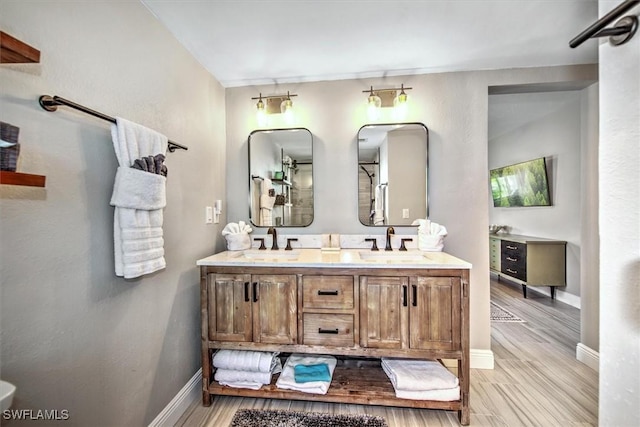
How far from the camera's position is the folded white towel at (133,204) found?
1113mm

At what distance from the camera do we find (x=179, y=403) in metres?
1.58

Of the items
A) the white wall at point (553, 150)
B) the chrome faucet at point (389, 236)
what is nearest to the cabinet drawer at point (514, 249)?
the white wall at point (553, 150)

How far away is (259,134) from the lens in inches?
89.0

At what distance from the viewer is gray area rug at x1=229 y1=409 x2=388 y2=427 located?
4.86 ft

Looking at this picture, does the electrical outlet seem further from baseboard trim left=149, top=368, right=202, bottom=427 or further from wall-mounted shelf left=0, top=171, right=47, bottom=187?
wall-mounted shelf left=0, top=171, right=47, bottom=187

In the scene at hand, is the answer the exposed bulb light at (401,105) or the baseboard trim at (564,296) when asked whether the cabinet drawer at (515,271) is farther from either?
the exposed bulb light at (401,105)

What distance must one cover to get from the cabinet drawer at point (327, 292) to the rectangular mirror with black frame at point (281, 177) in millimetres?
717

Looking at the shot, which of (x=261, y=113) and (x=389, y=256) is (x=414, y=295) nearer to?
(x=389, y=256)

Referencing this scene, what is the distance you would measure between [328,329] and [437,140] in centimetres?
168

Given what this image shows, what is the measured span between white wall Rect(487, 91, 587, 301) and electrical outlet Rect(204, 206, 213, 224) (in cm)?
303

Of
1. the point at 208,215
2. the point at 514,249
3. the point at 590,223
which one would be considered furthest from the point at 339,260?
the point at 514,249

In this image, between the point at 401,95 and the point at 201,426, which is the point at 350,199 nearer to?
the point at 401,95

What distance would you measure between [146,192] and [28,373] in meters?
0.73

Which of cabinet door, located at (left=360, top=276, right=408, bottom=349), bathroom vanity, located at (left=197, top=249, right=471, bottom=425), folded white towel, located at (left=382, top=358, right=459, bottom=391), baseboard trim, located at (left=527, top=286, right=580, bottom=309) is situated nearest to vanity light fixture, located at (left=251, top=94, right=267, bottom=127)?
bathroom vanity, located at (left=197, top=249, right=471, bottom=425)
